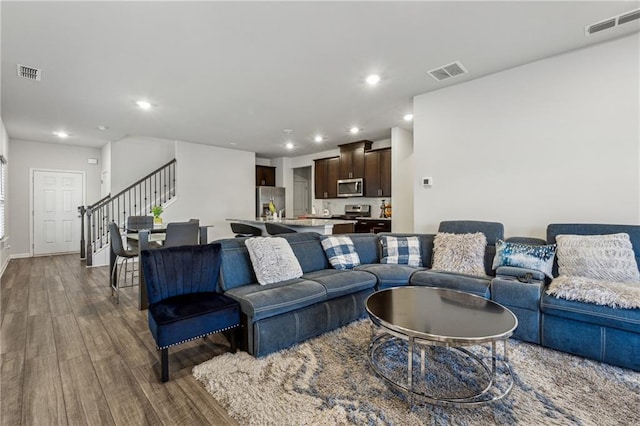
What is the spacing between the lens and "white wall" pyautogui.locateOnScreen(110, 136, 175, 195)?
22.1ft

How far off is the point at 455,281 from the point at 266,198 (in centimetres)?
632

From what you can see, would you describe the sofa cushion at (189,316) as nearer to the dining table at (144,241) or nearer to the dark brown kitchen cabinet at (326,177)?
the dining table at (144,241)

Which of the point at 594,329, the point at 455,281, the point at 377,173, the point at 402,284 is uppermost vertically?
the point at 377,173

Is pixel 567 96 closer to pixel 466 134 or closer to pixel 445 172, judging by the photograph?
pixel 466 134

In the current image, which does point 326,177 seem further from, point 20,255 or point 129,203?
point 20,255

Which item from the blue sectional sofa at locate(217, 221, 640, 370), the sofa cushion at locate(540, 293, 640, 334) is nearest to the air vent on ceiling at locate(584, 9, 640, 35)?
the blue sectional sofa at locate(217, 221, 640, 370)

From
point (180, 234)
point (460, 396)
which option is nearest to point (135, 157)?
point (180, 234)

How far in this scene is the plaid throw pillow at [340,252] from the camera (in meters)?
3.35

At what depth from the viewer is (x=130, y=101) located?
4.16m

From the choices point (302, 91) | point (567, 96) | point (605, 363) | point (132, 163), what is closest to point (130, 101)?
point (302, 91)

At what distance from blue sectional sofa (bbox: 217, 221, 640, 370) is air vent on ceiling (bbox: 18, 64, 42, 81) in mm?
2849

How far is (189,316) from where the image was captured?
204 centimetres

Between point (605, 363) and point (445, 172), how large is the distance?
2439 mm

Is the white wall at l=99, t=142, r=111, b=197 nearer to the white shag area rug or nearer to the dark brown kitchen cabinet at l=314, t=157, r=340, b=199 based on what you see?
the dark brown kitchen cabinet at l=314, t=157, r=340, b=199
